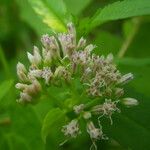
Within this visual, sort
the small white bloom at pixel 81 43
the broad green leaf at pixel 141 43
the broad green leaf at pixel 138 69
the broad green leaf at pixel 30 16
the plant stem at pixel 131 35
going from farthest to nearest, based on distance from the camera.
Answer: the broad green leaf at pixel 141 43, the plant stem at pixel 131 35, the broad green leaf at pixel 30 16, the broad green leaf at pixel 138 69, the small white bloom at pixel 81 43

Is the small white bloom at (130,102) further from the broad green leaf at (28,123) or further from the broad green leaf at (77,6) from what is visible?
the broad green leaf at (77,6)

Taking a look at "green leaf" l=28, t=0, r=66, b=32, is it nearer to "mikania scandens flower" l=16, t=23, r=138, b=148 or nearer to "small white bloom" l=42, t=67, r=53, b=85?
"mikania scandens flower" l=16, t=23, r=138, b=148

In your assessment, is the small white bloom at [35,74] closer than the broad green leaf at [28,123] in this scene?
Yes

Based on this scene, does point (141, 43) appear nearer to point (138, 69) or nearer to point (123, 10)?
point (138, 69)

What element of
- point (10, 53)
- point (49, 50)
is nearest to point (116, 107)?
point (49, 50)

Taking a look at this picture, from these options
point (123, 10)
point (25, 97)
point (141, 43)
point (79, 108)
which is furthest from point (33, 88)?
point (141, 43)

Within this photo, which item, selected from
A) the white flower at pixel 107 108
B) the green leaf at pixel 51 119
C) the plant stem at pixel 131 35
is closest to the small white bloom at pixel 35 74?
the green leaf at pixel 51 119

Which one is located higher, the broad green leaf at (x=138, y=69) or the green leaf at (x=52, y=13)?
the green leaf at (x=52, y=13)
